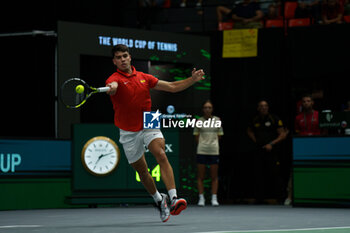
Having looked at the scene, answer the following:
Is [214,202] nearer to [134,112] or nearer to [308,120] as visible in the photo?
[308,120]

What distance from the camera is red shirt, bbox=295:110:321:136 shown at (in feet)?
34.3

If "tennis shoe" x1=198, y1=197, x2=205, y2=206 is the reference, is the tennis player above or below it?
above

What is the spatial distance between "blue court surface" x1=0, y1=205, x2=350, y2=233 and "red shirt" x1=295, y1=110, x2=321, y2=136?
5.55ft

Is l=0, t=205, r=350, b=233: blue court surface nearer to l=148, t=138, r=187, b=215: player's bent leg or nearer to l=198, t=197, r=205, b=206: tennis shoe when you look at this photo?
l=148, t=138, r=187, b=215: player's bent leg

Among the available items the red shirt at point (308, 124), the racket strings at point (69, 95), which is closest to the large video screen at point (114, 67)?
the red shirt at point (308, 124)

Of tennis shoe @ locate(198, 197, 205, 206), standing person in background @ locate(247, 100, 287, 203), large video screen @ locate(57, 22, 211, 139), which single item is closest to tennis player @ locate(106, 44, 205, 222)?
large video screen @ locate(57, 22, 211, 139)

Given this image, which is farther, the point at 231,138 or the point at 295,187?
the point at 231,138

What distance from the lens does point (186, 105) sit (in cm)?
1152

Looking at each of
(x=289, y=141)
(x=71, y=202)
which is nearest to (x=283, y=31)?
(x=289, y=141)

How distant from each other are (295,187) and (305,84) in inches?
112

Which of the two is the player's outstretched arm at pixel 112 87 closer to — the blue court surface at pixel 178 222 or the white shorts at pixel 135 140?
the white shorts at pixel 135 140

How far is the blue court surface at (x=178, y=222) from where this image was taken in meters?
6.20

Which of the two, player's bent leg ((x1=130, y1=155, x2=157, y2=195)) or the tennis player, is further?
player's bent leg ((x1=130, y1=155, x2=157, y2=195))

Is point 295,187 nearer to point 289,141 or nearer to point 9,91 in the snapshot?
point 289,141
